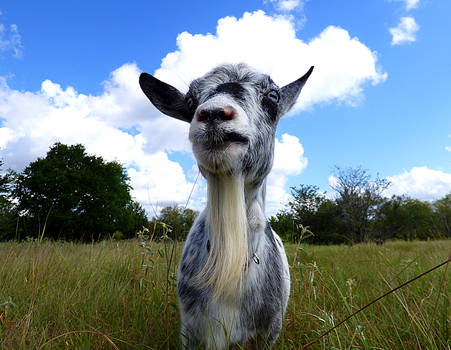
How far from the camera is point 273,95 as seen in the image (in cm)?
228

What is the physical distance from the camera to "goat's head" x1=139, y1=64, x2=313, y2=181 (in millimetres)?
1690

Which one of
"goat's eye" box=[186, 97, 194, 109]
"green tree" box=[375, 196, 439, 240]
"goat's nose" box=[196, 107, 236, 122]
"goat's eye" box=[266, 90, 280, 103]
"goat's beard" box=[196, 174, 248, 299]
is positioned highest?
"green tree" box=[375, 196, 439, 240]

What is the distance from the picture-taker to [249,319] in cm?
196

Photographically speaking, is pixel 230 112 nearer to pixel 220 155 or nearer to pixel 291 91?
pixel 220 155

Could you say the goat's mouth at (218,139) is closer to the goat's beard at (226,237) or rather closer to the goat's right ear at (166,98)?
the goat's beard at (226,237)

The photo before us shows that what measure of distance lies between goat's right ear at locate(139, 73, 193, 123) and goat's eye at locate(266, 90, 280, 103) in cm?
65

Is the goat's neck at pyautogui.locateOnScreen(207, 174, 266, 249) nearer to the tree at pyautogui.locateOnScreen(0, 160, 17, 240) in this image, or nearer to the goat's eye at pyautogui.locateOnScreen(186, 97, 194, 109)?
the goat's eye at pyautogui.locateOnScreen(186, 97, 194, 109)

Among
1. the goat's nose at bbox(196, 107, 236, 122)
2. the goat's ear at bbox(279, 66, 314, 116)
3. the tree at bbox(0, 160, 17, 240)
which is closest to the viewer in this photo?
the goat's nose at bbox(196, 107, 236, 122)

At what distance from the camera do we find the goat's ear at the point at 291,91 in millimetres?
2695

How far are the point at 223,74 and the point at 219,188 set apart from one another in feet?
2.87

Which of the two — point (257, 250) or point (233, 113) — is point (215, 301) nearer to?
point (257, 250)

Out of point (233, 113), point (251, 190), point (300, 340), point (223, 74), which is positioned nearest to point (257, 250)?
point (251, 190)

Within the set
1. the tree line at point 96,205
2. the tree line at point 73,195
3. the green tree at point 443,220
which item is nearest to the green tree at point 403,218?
the tree line at point 96,205

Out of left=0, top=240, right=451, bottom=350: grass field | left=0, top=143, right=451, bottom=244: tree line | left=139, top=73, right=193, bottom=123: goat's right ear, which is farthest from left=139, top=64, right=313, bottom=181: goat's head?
left=0, top=143, right=451, bottom=244: tree line
